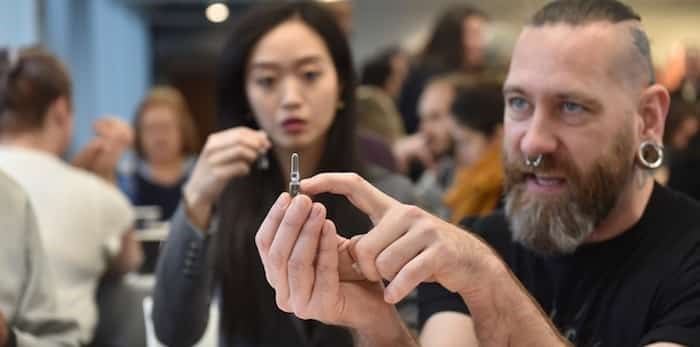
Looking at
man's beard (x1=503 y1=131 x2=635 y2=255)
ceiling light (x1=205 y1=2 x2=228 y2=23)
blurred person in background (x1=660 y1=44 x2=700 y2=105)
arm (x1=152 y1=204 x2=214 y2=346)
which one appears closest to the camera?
man's beard (x1=503 y1=131 x2=635 y2=255)

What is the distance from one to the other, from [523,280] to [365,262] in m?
0.39

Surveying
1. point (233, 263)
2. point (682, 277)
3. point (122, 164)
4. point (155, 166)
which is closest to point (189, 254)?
point (233, 263)

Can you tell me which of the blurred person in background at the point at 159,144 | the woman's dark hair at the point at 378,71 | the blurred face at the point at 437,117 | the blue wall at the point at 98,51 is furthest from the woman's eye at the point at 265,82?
the blue wall at the point at 98,51

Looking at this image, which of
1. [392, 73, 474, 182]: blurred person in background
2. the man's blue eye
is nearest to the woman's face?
the man's blue eye

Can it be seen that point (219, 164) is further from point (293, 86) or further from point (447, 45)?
point (447, 45)

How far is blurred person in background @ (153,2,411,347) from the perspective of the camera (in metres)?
1.37

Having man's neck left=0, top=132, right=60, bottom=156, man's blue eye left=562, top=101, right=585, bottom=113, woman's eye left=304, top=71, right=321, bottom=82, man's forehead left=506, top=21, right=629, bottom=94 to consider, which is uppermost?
man's forehead left=506, top=21, right=629, bottom=94

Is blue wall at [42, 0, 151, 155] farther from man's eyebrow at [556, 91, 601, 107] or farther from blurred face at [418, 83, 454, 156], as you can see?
man's eyebrow at [556, 91, 601, 107]

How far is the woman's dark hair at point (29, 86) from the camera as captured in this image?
68.9 inches

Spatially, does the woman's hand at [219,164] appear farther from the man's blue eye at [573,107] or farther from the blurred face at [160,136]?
the blurred face at [160,136]

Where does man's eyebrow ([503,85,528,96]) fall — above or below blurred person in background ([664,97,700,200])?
above

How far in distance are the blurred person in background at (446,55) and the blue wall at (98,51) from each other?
1614mm

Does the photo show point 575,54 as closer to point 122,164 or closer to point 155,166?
point 155,166

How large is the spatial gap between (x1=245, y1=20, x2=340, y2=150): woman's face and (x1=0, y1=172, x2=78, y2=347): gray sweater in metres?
0.42
